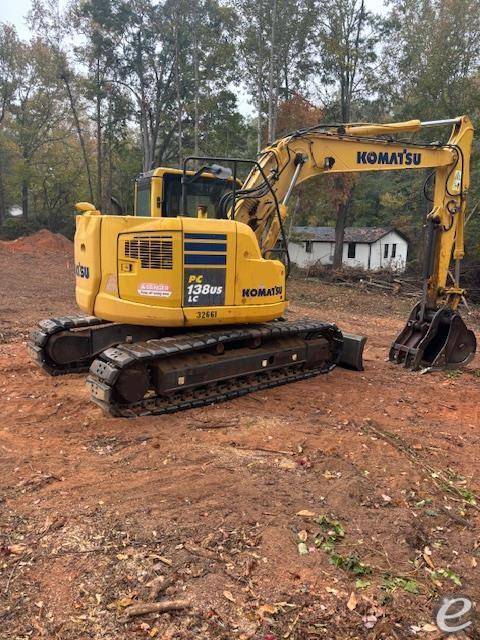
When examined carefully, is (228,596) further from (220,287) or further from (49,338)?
(49,338)

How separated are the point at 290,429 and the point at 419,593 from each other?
8.58 feet

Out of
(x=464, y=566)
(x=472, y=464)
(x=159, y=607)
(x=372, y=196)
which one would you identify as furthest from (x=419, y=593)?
(x=372, y=196)

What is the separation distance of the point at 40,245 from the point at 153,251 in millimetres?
24434

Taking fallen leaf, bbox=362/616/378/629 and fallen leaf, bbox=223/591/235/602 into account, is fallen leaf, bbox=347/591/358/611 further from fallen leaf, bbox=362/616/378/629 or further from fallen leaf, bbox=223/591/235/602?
fallen leaf, bbox=223/591/235/602

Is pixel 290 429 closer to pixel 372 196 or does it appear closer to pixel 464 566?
pixel 464 566

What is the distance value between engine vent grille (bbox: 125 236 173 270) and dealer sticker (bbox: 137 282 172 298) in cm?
21

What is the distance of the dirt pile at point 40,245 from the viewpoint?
88.0 feet

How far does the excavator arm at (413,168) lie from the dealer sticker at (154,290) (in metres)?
1.87

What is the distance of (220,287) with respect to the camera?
6.52 metres

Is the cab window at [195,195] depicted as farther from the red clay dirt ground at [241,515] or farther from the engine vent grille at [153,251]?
the red clay dirt ground at [241,515]

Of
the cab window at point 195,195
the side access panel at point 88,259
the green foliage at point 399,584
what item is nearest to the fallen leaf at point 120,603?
the green foliage at point 399,584

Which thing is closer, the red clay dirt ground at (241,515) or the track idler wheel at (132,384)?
the red clay dirt ground at (241,515)

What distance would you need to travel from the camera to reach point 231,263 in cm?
656

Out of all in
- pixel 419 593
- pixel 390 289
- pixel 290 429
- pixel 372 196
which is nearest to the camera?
pixel 419 593
